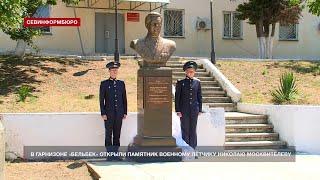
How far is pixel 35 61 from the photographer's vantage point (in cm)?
1922

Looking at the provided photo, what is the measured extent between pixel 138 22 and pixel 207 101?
10538mm

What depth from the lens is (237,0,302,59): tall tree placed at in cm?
2403

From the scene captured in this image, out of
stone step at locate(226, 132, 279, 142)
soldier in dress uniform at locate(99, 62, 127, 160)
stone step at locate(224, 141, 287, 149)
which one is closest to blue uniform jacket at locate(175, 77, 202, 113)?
soldier in dress uniform at locate(99, 62, 127, 160)

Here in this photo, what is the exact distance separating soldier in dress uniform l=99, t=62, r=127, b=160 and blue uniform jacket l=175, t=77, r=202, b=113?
1159 millimetres

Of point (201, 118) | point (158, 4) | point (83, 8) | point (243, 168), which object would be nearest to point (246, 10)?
point (158, 4)

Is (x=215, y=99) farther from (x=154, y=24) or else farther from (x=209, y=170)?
(x=209, y=170)

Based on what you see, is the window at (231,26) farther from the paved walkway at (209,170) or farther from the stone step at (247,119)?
the paved walkway at (209,170)

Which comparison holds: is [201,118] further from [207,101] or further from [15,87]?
[15,87]

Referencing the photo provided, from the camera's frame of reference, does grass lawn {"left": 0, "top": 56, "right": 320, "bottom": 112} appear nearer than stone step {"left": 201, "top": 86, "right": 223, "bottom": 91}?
Yes

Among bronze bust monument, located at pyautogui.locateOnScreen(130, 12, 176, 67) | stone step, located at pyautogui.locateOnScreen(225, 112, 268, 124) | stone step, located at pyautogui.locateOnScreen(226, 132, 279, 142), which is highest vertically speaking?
bronze bust monument, located at pyautogui.locateOnScreen(130, 12, 176, 67)

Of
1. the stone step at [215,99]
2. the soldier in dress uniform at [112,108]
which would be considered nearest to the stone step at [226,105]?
the stone step at [215,99]

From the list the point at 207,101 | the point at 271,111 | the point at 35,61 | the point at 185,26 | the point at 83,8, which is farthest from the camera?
the point at 185,26

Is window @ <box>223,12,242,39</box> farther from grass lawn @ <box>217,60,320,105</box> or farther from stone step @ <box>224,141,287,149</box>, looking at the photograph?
stone step @ <box>224,141,287,149</box>

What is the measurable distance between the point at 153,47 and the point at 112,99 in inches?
52.3
